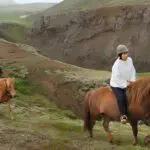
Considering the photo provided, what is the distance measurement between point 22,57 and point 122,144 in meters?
19.4

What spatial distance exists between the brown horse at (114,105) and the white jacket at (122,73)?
0.22 metres

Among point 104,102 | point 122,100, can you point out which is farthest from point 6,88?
point 122,100

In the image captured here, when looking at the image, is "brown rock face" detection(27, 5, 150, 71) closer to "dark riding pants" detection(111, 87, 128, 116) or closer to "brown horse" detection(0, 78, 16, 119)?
"brown horse" detection(0, 78, 16, 119)

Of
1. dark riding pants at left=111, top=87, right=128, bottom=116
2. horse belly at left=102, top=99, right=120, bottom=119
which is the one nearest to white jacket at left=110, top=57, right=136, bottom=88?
dark riding pants at left=111, top=87, right=128, bottom=116

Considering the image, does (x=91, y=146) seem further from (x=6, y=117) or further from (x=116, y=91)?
(x=6, y=117)

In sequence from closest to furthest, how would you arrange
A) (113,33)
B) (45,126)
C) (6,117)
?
1. (45,126)
2. (6,117)
3. (113,33)

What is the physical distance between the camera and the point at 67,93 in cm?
2625

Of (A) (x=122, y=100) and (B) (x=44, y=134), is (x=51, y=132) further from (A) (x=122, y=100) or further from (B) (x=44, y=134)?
(A) (x=122, y=100)

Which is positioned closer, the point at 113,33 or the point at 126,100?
the point at 126,100

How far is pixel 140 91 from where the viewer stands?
1295 centimetres

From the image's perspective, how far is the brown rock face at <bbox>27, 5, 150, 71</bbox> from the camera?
58781 millimetres

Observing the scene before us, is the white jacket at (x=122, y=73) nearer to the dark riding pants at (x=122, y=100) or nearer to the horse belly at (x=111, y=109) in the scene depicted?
the dark riding pants at (x=122, y=100)

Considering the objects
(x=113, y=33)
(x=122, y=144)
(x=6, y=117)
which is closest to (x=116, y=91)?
(x=122, y=144)

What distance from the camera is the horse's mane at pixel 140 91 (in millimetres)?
12898
